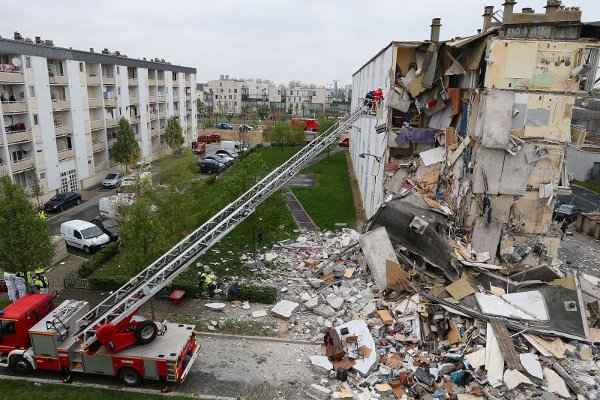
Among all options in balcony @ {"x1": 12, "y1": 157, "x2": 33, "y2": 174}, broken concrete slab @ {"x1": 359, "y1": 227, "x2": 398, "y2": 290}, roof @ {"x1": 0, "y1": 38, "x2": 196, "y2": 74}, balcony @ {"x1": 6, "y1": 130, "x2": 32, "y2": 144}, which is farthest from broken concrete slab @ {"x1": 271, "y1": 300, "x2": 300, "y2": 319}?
roof @ {"x1": 0, "y1": 38, "x2": 196, "y2": 74}

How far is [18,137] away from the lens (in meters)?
27.8

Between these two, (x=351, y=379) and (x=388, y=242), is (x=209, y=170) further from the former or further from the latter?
(x=351, y=379)

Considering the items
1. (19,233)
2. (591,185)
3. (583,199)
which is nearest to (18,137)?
(19,233)

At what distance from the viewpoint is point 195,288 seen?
53.2 ft

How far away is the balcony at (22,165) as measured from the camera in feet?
90.5

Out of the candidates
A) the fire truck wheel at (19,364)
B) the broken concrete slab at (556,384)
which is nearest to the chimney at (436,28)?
the broken concrete slab at (556,384)

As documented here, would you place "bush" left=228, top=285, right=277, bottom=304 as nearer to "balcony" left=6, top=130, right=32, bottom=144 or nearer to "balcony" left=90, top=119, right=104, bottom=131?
"balcony" left=6, top=130, right=32, bottom=144

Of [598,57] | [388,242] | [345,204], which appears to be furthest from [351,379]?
[345,204]

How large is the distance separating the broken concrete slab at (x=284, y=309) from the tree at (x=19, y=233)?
8.76m

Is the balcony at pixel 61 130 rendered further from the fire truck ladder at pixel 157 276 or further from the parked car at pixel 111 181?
the fire truck ladder at pixel 157 276

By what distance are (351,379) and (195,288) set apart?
7307mm

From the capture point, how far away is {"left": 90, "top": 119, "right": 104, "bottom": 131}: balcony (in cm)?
3666

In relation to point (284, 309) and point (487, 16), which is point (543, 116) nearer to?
point (487, 16)

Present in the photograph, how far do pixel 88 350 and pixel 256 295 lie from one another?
6278 mm
